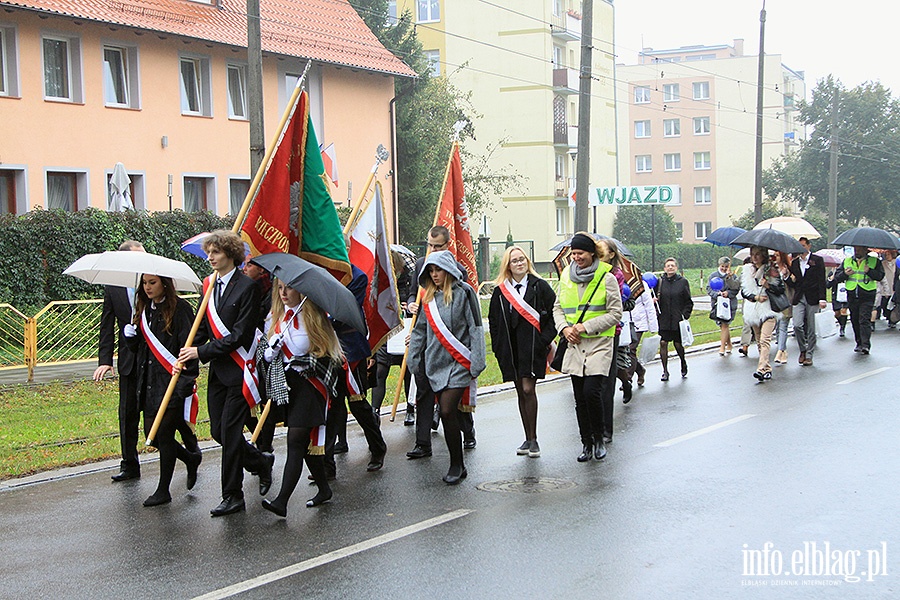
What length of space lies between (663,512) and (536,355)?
2407mm

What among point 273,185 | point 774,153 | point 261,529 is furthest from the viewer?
point 774,153

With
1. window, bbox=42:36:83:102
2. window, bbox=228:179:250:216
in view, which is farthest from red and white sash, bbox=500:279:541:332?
window, bbox=228:179:250:216

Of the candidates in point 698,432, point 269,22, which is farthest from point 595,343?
point 269,22

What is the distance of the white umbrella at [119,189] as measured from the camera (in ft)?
76.1

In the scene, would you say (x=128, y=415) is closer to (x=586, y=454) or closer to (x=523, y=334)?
(x=523, y=334)

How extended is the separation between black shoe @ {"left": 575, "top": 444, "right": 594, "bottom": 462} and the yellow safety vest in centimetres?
96

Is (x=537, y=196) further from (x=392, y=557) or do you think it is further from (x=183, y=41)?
(x=392, y=557)

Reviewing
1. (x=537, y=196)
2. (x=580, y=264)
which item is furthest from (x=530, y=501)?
(x=537, y=196)

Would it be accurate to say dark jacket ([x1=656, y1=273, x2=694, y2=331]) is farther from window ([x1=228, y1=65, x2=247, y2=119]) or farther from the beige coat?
window ([x1=228, y1=65, x2=247, y2=119])

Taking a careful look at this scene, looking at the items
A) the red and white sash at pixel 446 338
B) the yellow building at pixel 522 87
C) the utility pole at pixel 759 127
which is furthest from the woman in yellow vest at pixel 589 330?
the yellow building at pixel 522 87

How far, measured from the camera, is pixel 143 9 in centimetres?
2762

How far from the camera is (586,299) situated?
964 centimetres

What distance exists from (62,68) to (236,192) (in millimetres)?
6009

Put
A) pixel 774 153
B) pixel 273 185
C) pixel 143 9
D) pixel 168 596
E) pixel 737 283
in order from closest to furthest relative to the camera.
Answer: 1. pixel 168 596
2. pixel 273 185
3. pixel 737 283
4. pixel 143 9
5. pixel 774 153
